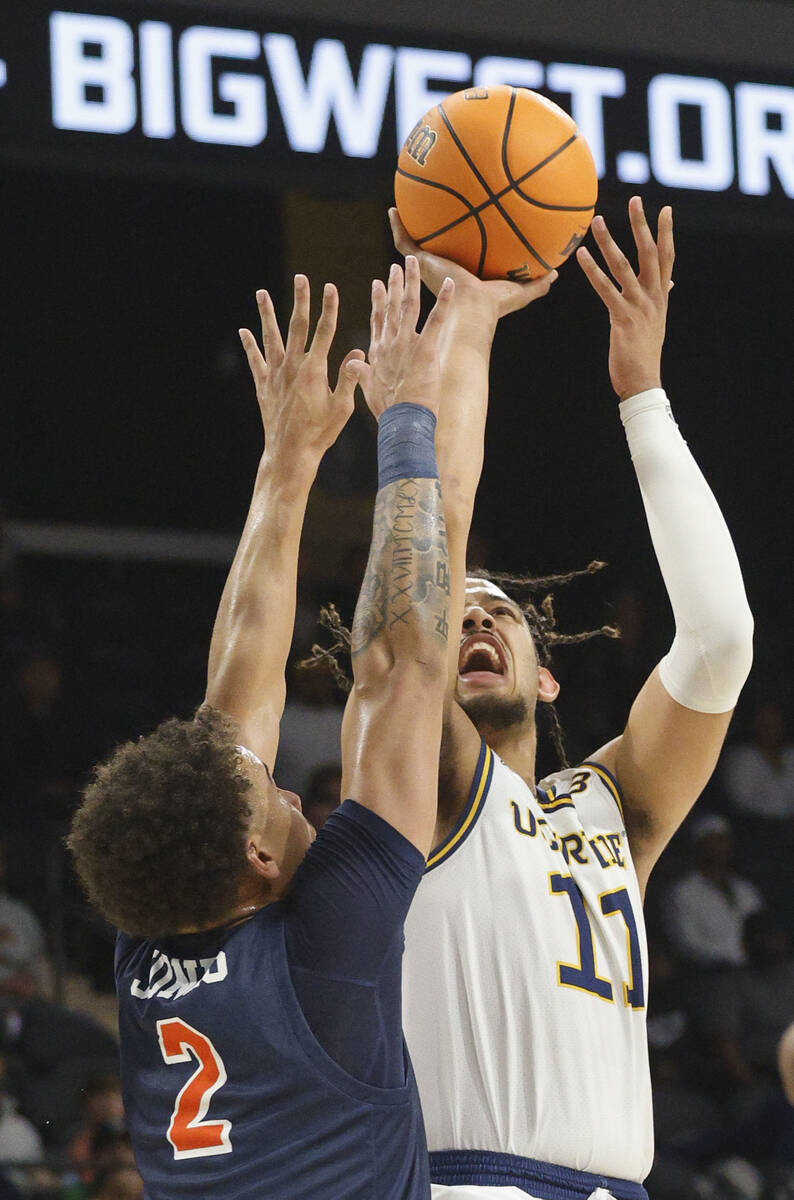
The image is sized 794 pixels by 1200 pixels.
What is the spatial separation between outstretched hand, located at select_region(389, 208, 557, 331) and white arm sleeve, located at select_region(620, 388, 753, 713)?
468 mm

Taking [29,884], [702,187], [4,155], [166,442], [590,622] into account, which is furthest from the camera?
[166,442]

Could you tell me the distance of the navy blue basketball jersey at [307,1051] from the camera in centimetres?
234

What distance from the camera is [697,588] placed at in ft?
10.3

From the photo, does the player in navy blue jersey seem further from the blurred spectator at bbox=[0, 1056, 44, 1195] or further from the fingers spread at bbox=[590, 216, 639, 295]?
the blurred spectator at bbox=[0, 1056, 44, 1195]

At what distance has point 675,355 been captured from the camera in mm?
12031

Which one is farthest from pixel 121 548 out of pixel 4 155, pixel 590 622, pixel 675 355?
pixel 4 155

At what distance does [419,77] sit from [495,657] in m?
2.93

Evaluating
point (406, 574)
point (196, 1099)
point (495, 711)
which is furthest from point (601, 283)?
point (196, 1099)

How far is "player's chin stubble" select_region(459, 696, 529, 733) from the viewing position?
10.9 feet

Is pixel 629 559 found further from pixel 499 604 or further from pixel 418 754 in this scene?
pixel 418 754

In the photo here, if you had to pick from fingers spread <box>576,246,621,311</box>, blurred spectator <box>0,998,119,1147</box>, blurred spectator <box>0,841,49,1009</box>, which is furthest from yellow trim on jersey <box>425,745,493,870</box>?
blurred spectator <box>0,841,49,1009</box>

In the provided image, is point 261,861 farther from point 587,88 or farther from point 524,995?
point 587,88

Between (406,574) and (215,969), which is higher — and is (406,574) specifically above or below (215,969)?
above

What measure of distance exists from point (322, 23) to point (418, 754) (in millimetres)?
3808
